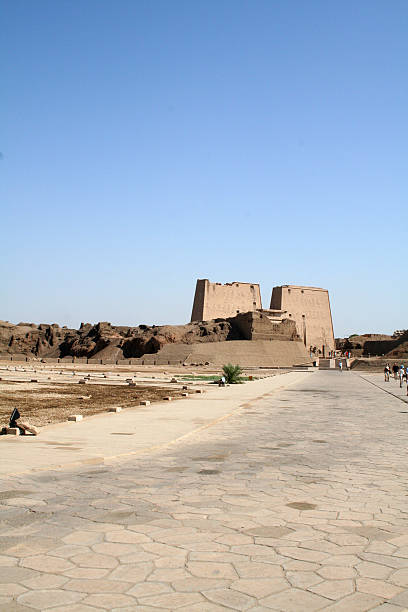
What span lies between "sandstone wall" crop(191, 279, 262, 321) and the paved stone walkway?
242ft

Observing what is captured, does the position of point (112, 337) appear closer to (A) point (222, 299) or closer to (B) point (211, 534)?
(A) point (222, 299)

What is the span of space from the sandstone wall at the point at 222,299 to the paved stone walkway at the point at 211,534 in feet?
242

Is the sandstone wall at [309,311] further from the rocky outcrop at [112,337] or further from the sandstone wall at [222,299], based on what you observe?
the rocky outcrop at [112,337]

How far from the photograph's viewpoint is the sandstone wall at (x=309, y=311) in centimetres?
8731

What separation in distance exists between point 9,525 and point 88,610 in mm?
1588

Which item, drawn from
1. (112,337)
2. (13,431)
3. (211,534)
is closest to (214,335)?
(112,337)

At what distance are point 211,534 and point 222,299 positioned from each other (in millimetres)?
79642

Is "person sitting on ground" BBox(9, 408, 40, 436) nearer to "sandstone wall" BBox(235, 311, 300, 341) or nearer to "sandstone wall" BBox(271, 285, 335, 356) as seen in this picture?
"sandstone wall" BBox(235, 311, 300, 341)

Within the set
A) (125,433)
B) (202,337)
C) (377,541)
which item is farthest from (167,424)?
(202,337)

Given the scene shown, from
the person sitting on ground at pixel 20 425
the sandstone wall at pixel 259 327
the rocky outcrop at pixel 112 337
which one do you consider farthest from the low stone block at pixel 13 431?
the sandstone wall at pixel 259 327

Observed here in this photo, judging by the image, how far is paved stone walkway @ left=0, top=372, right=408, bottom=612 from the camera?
2.98 metres

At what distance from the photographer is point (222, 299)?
83562 mm

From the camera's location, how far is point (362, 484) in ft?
18.9

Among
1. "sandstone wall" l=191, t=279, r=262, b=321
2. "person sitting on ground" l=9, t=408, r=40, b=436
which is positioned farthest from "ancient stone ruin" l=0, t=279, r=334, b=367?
"person sitting on ground" l=9, t=408, r=40, b=436
